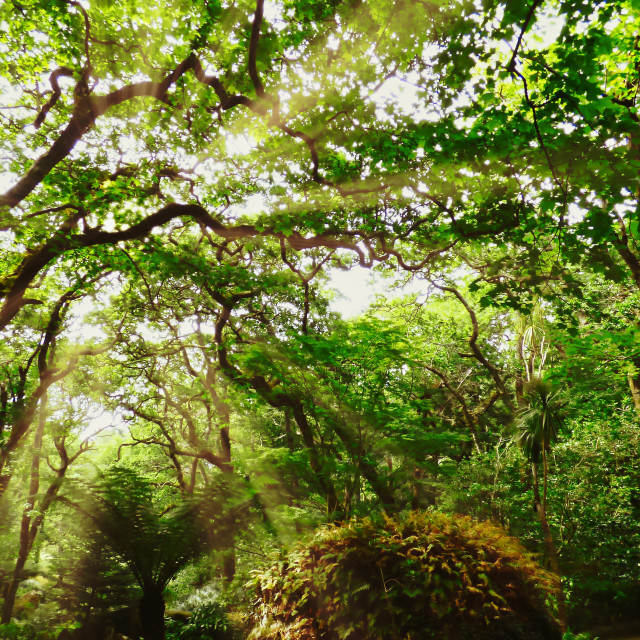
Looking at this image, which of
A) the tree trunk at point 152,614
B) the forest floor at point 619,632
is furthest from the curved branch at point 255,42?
the forest floor at point 619,632

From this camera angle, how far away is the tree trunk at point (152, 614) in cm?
455

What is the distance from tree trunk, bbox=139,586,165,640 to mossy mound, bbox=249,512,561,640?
145 centimetres

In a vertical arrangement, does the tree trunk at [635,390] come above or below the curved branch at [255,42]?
below

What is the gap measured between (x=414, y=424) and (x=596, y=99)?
5525mm

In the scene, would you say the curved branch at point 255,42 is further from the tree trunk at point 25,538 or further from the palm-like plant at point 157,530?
the tree trunk at point 25,538

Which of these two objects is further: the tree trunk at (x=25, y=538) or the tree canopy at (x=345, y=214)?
the tree trunk at (x=25, y=538)

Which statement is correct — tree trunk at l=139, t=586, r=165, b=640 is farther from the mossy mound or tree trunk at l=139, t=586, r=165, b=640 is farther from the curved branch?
the curved branch

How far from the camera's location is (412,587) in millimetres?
3402

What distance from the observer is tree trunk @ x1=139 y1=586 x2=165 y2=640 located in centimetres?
455

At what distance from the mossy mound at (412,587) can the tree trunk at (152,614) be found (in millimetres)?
1450

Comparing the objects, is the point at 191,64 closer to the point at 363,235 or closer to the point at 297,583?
the point at 363,235

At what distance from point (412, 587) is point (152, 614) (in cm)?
362

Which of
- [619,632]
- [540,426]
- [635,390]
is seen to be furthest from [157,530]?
[619,632]

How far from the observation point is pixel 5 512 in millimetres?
12234
